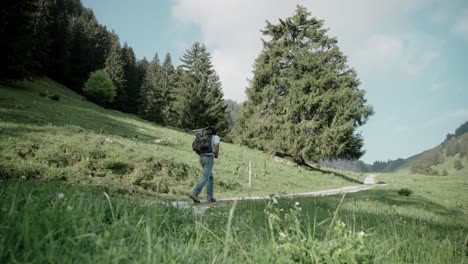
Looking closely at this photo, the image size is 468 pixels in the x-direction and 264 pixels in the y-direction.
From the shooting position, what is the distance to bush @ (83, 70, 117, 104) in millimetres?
59312

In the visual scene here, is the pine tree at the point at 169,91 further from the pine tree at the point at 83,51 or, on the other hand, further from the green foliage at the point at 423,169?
the green foliage at the point at 423,169

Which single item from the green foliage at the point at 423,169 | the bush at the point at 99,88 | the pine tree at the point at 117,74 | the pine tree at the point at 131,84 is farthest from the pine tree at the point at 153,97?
the green foliage at the point at 423,169

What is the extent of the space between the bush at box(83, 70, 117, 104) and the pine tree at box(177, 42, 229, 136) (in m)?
15.2

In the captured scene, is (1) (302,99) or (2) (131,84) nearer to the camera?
(1) (302,99)

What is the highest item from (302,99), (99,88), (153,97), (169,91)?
(169,91)

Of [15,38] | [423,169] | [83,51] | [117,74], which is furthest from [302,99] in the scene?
[423,169]

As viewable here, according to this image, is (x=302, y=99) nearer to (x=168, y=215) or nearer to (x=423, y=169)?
(x=168, y=215)

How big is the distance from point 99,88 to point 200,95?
797 inches

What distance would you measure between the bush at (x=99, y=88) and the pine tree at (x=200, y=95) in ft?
49.9

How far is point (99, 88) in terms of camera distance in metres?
59.3

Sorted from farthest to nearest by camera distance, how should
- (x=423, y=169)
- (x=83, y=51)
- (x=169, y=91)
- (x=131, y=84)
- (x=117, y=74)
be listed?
(x=423, y=169) < (x=131, y=84) < (x=83, y=51) < (x=117, y=74) < (x=169, y=91)

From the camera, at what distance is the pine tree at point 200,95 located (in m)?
56.2

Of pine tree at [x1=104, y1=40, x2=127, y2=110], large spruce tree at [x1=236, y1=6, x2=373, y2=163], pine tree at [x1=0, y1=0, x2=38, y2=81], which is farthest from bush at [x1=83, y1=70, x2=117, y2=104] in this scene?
large spruce tree at [x1=236, y1=6, x2=373, y2=163]

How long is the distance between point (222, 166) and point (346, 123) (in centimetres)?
1756
